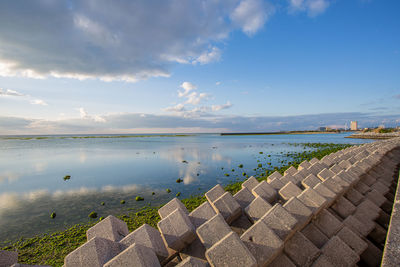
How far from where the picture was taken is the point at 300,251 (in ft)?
9.80

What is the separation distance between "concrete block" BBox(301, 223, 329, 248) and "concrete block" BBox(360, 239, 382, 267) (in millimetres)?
888

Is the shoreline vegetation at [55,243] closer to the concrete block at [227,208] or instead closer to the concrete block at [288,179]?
the concrete block at [227,208]

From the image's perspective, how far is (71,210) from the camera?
9.58m

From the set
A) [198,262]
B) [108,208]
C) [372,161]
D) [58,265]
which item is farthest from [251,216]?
[108,208]

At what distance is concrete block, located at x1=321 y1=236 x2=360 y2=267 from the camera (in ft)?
9.75

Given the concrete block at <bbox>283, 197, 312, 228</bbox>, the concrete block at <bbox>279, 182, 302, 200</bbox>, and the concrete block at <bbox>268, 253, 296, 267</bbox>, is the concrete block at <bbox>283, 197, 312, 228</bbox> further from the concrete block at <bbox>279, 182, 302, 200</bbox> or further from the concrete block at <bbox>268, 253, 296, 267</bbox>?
the concrete block at <bbox>279, 182, 302, 200</bbox>

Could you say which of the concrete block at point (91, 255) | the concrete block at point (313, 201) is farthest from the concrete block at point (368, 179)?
the concrete block at point (91, 255)

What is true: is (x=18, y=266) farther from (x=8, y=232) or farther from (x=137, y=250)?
(x=8, y=232)

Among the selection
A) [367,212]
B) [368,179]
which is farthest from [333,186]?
[368,179]

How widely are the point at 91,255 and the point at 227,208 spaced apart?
7.48ft

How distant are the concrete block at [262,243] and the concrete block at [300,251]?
0.59 meters

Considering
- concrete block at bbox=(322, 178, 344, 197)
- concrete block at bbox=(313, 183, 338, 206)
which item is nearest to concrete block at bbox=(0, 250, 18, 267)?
concrete block at bbox=(313, 183, 338, 206)

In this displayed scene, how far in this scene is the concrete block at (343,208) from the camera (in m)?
4.54

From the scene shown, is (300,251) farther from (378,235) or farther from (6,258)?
(6,258)
